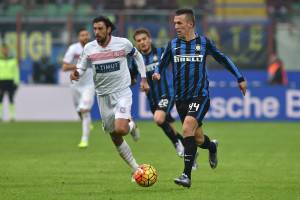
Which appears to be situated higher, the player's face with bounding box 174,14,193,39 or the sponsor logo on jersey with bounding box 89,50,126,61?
the player's face with bounding box 174,14,193,39

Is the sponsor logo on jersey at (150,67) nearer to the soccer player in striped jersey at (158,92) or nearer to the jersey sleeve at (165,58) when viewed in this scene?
the soccer player in striped jersey at (158,92)

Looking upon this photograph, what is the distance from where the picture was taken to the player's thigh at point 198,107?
10648 mm

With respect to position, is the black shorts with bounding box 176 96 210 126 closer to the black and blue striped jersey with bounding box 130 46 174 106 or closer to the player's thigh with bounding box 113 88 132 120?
the player's thigh with bounding box 113 88 132 120

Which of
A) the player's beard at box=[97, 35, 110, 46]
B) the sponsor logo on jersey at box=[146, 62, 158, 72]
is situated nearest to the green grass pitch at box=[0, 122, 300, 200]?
the sponsor logo on jersey at box=[146, 62, 158, 72]

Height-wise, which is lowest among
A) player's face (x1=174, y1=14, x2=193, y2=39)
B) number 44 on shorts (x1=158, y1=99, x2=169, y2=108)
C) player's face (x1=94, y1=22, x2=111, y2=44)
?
number 44 on shorts (x1=158, y1=99, x2=169, y2=108)

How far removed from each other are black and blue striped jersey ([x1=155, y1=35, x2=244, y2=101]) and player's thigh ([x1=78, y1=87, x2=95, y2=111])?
665cm

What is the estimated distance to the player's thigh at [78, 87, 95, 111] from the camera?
17344 mm

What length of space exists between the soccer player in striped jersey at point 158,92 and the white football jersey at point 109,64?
2496mm

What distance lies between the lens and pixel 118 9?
102ft

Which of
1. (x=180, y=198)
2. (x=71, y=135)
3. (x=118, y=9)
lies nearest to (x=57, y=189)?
(x=180, y=198)

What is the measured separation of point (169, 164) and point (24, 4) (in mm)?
19647

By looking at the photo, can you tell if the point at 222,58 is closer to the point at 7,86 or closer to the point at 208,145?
the point at 208,145

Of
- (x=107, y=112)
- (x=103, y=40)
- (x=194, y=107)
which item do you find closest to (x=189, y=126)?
(x=194, y=107)

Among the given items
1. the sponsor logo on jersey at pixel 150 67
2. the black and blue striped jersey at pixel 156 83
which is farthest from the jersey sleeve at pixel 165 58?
the sponsor logo on jersey at pixel 150 67
